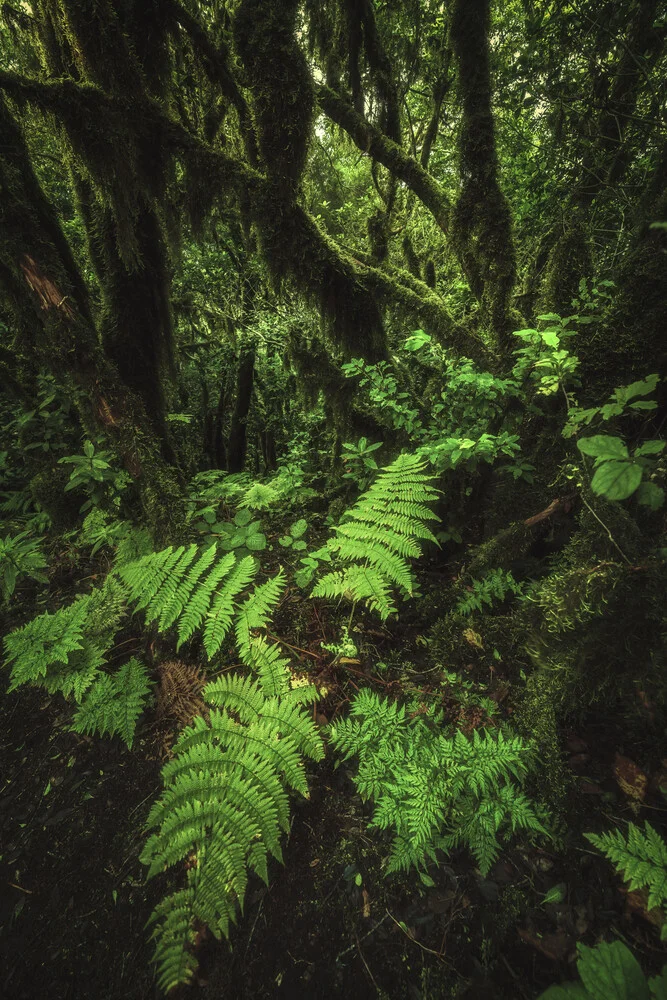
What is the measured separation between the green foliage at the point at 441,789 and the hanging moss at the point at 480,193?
2819mm

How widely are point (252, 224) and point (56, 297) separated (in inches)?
62.3

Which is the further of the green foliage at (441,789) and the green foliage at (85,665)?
the green foliage at (85,665)

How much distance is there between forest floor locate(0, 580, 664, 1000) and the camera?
1.53m

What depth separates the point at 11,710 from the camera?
2758mm

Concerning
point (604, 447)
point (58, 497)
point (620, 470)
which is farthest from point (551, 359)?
point (58, 497)

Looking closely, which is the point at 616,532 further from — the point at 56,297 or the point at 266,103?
the point at 56,297

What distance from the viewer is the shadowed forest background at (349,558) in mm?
1635

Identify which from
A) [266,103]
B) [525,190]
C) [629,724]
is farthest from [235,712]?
[525,190]

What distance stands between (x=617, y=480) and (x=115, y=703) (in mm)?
2897

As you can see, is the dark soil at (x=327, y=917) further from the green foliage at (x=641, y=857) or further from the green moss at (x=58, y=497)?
the green moss at (x=58, y=497)

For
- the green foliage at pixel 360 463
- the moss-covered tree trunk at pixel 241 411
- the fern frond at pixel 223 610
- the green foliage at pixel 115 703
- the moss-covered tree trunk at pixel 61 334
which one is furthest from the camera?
the moss-covered tree trunk at pixel 241 411

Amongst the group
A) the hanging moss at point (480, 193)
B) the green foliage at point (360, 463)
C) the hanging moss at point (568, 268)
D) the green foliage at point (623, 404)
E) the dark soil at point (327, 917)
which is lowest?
the dark soil at point (327, 917)

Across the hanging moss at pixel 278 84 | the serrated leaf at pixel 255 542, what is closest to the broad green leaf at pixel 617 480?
the serrated leaf at pixel 255 542

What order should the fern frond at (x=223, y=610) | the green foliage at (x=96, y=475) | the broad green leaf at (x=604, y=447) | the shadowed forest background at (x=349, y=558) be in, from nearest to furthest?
the broad green leaf at (x=604, y=447) < the shadowed forest background at (x=349, y=558) < the fern frond at (x=223, y=610) < the green foliage at (x=96, y=475)
